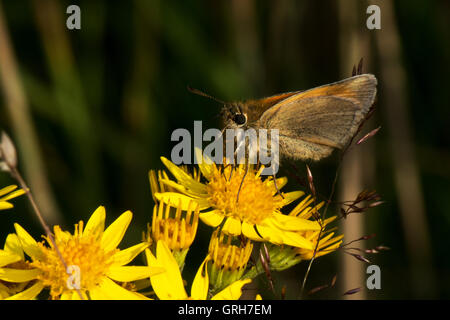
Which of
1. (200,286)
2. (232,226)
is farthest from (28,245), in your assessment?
(232,226)

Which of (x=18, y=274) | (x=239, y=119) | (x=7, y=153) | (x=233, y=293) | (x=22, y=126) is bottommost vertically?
(x=233, y=293)

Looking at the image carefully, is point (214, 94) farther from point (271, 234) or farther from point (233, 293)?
point (233, 293)

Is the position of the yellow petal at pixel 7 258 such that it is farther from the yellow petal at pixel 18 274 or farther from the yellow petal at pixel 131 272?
the yellow petal at pixel 131 272

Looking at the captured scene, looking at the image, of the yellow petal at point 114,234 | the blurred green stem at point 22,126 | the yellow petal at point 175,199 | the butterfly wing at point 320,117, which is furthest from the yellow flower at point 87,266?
the blurred green stem at point 22,126

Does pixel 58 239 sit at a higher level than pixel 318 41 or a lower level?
lower

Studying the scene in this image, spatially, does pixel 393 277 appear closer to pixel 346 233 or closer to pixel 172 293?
pixel 346 233

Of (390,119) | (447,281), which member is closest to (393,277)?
(447,281)
